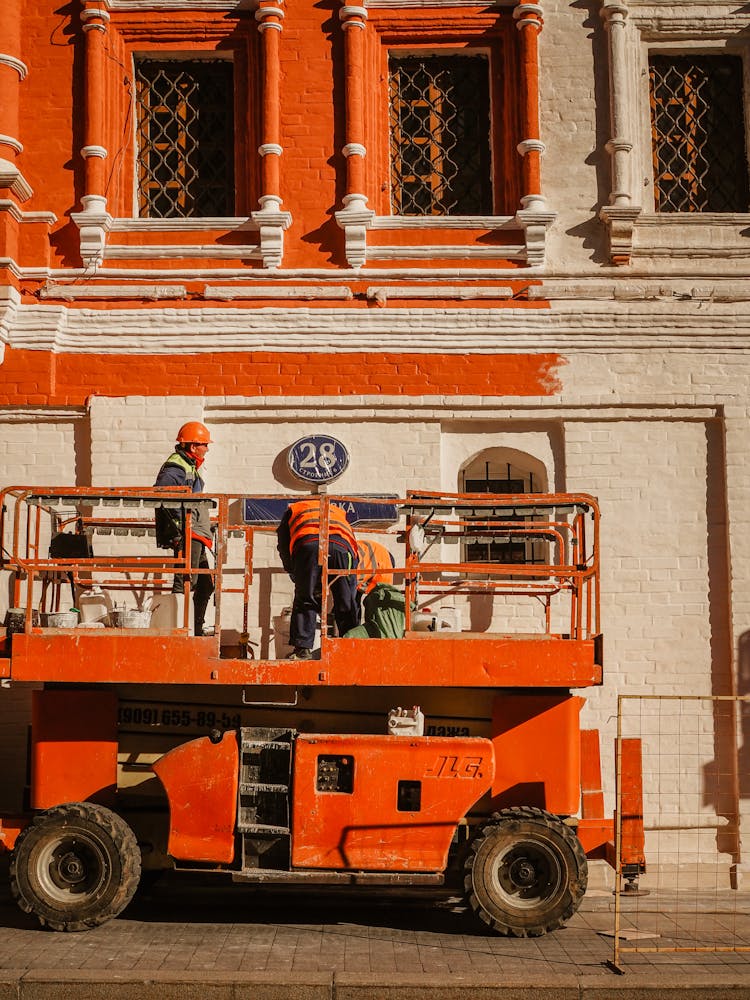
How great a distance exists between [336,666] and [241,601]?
10.5ft

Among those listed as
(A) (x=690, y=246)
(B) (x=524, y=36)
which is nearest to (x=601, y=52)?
(B) (x=524, y=36)

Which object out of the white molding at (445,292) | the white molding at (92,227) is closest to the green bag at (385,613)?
the white molding at (445,292)

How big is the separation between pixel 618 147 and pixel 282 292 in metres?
3.56

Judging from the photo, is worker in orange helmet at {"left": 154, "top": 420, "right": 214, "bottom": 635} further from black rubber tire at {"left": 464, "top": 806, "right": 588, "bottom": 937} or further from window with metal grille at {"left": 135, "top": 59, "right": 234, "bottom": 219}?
window with metal grille at {"left": 135, "top": 59, "right": 234, "bottom": 219}

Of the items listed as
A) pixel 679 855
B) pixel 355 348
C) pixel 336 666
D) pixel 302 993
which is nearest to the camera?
pixel 302 993

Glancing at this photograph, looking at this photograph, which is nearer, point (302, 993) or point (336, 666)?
point (302, 993)

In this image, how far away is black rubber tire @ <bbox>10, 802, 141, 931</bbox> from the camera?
8.25m

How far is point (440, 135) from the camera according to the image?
40.6 ft

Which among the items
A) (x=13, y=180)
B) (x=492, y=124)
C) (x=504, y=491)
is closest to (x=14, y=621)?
(x=13, y=180)

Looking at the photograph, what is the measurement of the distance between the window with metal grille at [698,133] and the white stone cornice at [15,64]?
6268 millimetres

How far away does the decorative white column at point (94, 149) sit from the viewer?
463 inches

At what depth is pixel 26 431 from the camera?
38.0 ft

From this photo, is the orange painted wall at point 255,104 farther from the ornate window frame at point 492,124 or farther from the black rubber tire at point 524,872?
the black rubber tire at point 524,872

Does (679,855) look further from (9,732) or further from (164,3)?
(164,3)
